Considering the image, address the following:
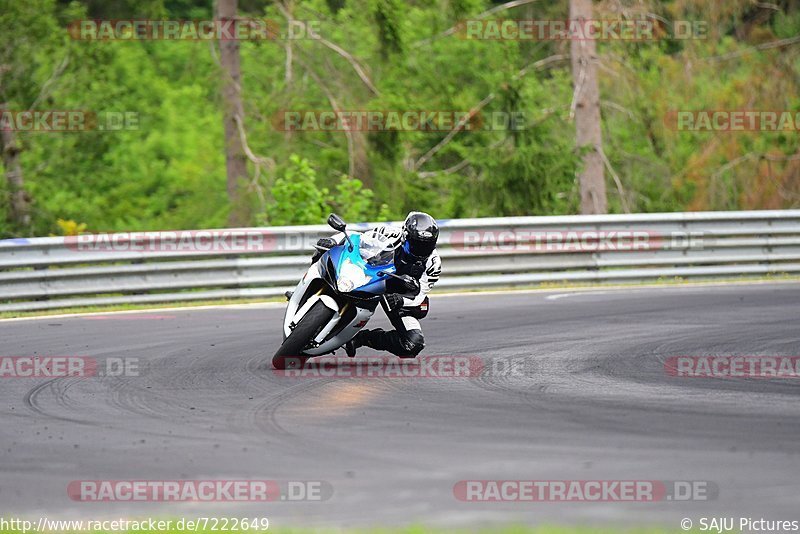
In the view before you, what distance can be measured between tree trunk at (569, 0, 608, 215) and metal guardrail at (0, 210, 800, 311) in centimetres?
533

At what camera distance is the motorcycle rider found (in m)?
10.3

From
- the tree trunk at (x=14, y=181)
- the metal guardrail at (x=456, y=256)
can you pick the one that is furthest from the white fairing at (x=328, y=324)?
the tree trunk at (x=14, y=181)

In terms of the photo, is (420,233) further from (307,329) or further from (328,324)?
(307,329)

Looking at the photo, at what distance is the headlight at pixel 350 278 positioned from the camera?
10539 mm

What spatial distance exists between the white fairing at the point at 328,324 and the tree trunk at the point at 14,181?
1894 cm

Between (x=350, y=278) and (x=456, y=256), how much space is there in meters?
7.87

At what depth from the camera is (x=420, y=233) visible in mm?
10250

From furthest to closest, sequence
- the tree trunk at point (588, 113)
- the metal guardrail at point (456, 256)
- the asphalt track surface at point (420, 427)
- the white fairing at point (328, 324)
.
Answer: the tree trunk at point (588, 113), the metal guardrail at point (456, 256), the white fairing at point (328, 324), the asphalt track surface at point (420, 427)

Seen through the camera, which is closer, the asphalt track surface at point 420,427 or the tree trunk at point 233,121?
the asphalt track surface at point 420,427

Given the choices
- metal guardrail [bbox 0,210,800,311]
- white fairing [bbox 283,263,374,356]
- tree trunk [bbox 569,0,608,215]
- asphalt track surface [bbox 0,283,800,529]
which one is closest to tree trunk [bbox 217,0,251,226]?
tree trunk [bbox 569,0,608,215]

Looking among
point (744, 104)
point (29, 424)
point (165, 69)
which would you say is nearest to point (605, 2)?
point (744, 104)

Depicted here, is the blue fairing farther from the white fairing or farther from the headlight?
the white fairing

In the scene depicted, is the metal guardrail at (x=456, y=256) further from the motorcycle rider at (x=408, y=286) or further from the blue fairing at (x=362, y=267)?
the blue fairing at (x=362, y=267)

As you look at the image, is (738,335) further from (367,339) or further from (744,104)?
(744,104)
